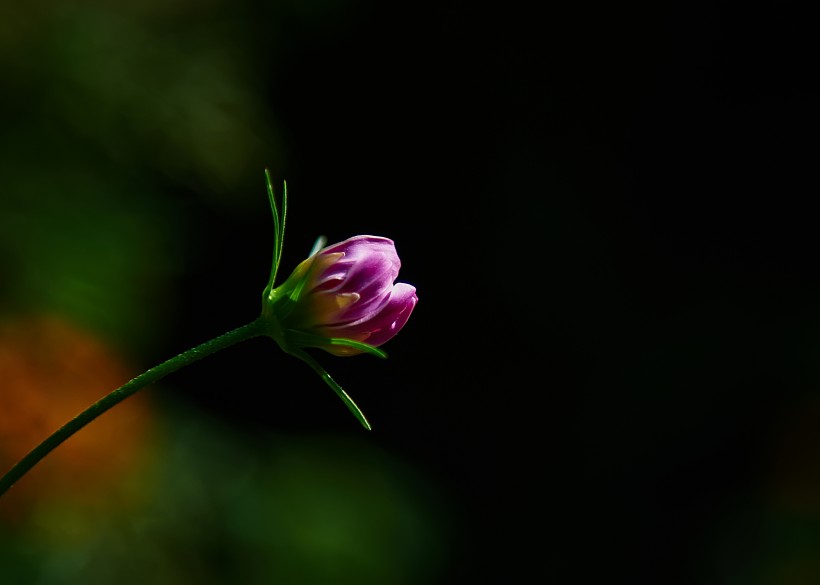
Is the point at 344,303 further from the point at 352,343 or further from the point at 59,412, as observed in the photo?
the point at 59,412

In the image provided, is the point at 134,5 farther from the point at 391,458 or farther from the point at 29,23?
the point at 391,458

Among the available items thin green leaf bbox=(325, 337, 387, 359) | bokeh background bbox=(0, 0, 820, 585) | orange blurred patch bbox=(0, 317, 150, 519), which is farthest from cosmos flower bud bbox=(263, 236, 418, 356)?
bokeh background bbox=(0, 0, 820, 585)

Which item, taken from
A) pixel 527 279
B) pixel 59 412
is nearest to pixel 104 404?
pixel 59 412

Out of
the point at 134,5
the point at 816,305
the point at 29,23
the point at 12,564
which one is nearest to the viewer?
the point at 12,564

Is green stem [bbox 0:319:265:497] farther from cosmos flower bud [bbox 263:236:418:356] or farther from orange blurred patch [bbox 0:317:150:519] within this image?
orange blurred patch [bbox 0:317:150:519]

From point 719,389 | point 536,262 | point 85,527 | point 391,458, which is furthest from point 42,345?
point 719,389

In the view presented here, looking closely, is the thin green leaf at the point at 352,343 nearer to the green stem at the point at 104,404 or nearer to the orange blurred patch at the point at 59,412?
the green stem at the point at 104,404

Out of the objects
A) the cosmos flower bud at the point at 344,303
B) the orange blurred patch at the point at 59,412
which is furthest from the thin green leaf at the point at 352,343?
the orange blurred patch at the point at 59,412
